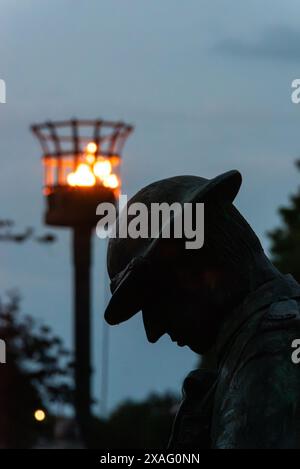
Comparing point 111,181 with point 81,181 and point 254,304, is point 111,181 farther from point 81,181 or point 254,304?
point 254,304

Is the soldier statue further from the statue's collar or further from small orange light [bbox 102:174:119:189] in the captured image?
small orange light [bbox 102:174:119:189]

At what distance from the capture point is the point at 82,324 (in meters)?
33.7

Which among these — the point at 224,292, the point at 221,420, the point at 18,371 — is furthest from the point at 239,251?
the point at 18,371

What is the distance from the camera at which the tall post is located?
1214 inches

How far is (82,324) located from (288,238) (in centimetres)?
2365

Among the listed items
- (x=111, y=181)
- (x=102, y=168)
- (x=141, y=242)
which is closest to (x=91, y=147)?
(x=102, y=168)

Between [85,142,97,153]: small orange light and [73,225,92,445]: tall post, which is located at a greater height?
[85,142,97,153]: small orange light

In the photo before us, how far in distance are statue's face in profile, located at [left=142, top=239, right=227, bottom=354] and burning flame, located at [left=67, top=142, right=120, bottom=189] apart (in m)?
23.0

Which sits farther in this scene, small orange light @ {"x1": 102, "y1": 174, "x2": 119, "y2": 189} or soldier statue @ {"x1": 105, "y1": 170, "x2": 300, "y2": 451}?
small orange light @ {"x1": 102, "y1": 174, "x2": 119, "y2": 189}

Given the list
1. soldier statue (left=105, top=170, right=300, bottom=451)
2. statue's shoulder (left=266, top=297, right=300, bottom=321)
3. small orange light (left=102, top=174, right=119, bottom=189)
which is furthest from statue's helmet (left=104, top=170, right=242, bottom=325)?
small orange light (left=102, top=174, right=119, bottom=189)

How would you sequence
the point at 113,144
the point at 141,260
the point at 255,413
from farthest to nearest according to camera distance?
the point at 113,144 → the point at 141,260 → the point at 255,413
